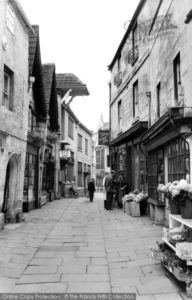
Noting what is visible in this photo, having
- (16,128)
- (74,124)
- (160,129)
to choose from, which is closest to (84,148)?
(74,124)

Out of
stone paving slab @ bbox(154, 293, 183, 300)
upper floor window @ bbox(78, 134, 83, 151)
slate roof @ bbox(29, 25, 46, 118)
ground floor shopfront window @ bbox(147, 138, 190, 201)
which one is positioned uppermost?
slate roof @ bbox(29, 25, 46, 118)

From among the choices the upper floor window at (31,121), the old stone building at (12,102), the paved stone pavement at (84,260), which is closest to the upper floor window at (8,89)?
the old stone building at (12,102)

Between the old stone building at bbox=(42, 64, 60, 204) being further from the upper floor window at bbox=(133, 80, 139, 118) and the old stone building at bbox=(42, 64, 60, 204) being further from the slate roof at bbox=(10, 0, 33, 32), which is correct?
the slate roof at bbox=(10, 0, 33, 32)

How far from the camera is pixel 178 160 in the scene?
8711mm

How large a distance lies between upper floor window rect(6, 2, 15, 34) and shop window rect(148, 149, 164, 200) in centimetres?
614

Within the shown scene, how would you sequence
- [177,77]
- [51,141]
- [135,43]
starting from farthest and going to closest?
1. [51,141]
2. [135,43]
3. [177,77]

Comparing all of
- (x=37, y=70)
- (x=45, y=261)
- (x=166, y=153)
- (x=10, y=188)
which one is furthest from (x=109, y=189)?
(x=45, y=261)

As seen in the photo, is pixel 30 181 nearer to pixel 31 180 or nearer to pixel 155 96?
pixel 31 180

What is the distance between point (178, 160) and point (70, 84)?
18774mm

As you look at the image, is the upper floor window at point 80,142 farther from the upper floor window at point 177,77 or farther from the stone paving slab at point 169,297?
the stone paving slab at point 169,297

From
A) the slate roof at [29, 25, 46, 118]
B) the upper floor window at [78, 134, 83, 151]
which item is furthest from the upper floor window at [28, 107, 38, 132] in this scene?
the upper floor window at [78, 134, 83, 151]

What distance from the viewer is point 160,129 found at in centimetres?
924

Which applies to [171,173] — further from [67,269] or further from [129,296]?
[129,296]

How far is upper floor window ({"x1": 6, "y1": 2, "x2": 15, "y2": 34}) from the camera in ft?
34.5
